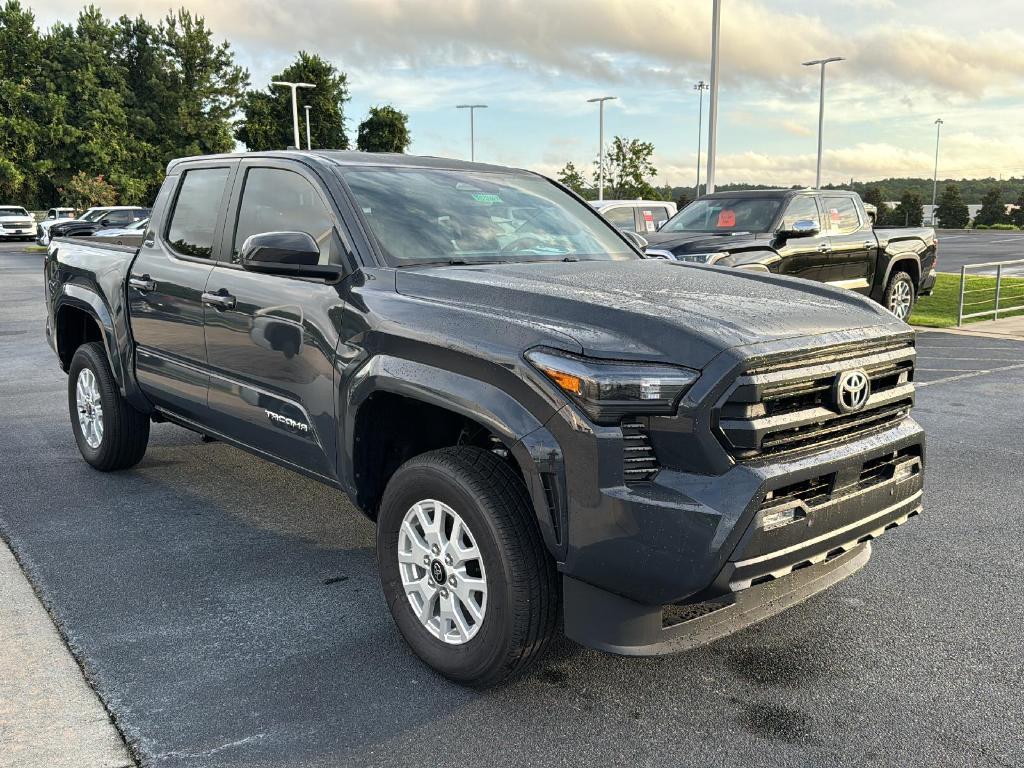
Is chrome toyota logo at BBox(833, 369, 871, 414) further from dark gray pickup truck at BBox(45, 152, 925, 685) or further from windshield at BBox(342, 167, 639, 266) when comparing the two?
windshield at BBox(342, 167, 639, 266)

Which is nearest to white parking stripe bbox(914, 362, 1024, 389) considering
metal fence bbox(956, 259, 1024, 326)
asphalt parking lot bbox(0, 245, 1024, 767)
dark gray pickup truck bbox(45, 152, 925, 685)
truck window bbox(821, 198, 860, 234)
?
truck window bbox(821, 198, 860, 234)

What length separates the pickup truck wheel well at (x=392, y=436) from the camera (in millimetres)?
3617

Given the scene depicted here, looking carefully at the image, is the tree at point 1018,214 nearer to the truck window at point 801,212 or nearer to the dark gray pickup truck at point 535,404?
the truck window at point 801,212

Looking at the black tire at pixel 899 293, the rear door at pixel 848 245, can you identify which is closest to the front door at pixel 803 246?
the rear door at pixel 848 245

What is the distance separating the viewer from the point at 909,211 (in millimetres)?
56688

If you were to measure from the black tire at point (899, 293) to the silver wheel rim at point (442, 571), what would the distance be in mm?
11343

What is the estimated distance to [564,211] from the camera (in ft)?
16.0

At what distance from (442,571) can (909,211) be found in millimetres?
59489

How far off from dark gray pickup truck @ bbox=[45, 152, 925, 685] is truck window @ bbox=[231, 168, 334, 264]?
14 millimetres

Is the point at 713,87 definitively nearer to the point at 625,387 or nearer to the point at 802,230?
the point at 802,230

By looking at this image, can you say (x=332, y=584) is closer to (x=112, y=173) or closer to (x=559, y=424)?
(x=559, y=424)

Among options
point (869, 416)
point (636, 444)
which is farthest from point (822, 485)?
point (636, 444)

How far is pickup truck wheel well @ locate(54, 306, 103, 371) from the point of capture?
6316 mm

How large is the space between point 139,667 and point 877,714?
257 centimetres
